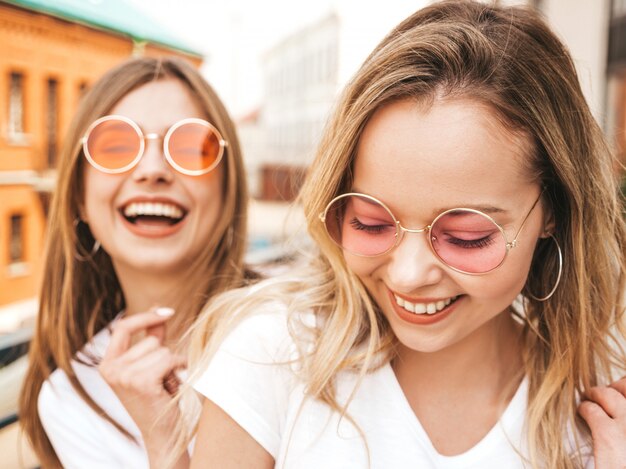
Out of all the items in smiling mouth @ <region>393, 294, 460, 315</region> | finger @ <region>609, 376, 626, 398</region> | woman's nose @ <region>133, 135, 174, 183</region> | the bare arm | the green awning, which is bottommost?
the bare arm

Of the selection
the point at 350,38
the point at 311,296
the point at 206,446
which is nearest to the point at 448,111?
the point at 311,296

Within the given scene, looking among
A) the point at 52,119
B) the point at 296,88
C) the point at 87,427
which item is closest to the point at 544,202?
the point at 87,427

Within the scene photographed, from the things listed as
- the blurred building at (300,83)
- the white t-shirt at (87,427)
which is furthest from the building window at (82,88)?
the white t-shirt at (87,427)

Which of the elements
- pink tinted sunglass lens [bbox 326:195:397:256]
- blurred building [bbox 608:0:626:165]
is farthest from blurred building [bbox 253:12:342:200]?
blurred building [bbox 608:0:626:165]

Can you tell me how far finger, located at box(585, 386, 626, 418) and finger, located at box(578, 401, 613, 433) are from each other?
12 millimetres

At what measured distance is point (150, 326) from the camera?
5.99ft

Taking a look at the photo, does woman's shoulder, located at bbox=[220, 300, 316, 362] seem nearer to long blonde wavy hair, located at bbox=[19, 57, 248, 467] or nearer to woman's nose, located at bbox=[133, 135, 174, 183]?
long blonde wavy hair, located at bbox=[19, 57, 248, 467]

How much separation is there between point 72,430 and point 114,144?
81 centimetres

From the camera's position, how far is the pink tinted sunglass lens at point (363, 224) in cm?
125

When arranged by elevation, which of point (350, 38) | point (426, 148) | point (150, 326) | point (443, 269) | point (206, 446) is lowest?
point (206, 446)

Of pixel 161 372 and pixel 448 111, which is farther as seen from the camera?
pixel 161 372

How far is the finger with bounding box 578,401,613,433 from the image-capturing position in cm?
140

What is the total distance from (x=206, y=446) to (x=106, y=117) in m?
0.99

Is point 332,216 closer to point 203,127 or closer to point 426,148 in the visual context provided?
point 426,148
